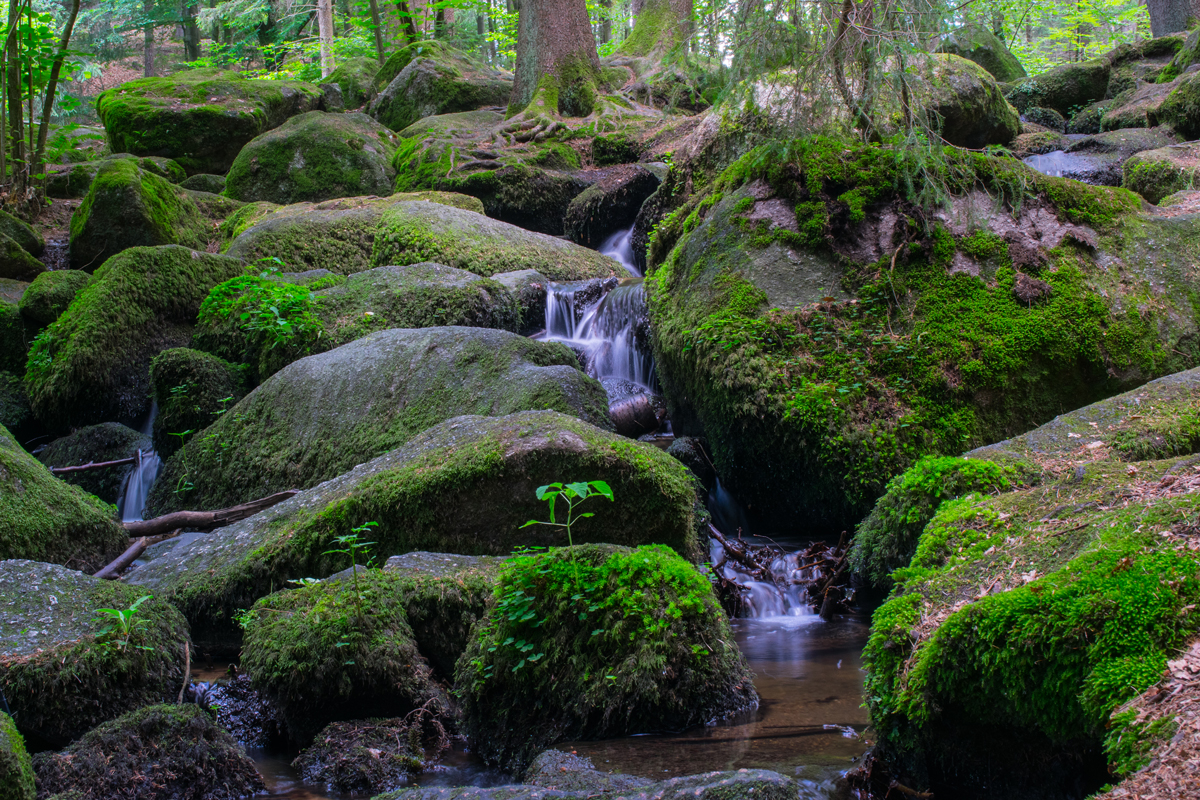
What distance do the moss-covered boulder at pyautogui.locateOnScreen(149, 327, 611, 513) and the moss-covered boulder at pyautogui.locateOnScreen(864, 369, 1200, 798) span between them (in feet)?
10.6

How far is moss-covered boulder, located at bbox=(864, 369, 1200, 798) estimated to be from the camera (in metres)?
2.00

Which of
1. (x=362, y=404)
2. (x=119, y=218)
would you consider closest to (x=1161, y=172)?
(x=362, y=404)

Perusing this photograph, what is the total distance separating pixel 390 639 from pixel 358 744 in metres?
0.48

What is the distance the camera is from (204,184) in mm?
15969

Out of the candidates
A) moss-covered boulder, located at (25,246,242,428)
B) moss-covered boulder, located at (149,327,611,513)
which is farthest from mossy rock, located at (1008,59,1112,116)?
moss-covered boulder, located at (25,246,242,428)

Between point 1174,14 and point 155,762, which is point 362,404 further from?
point 1174,14

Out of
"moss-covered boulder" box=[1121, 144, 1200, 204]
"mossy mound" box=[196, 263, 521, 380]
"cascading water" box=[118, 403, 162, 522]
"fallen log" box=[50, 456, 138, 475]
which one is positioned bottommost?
"cascading water" box=[118, 403, 162, 522]

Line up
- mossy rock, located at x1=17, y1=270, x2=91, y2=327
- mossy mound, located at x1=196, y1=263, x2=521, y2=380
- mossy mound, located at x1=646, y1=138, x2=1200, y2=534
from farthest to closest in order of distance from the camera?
1. mossy rock, located at x1=17, y1=270, x2=91, y2=327
2. mossy mound, located at x1=196, y1=263, x2=521, y2=380
3. mossy mound, located at x1=646, y1=138, x2=1200, y2=534

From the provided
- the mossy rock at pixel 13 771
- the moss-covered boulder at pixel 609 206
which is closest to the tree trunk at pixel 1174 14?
the moss-covered boulder at pixel 609 206

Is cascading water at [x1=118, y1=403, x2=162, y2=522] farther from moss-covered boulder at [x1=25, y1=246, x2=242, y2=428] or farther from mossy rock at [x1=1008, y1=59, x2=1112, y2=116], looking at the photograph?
mossy rock at [x1=1008, y1=59, x2=1112, y2=116]

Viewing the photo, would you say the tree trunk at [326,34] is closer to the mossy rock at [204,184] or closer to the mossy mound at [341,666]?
the mossy rock at [204,184]

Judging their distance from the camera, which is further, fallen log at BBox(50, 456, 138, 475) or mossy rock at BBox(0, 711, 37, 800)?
fallen log at BBox(50, 456, 138, 475)

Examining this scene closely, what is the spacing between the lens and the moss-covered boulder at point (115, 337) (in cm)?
793

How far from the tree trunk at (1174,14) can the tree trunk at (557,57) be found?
1378cm
